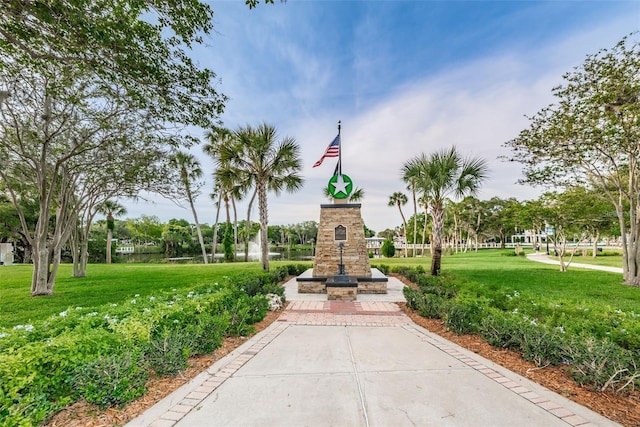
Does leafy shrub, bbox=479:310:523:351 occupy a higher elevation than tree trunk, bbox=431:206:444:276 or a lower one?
lower

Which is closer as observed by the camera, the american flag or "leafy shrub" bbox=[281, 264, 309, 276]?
the american flag

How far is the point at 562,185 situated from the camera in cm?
1131

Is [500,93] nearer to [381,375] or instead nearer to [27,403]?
[381,375]

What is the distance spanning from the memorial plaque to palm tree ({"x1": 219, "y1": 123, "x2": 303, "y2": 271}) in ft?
12.0

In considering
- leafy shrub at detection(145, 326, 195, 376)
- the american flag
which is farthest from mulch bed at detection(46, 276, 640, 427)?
the american flag

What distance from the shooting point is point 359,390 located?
117 inches

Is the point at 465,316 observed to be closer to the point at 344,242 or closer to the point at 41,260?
the point at 344,242

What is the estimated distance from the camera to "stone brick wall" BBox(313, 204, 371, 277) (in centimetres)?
1042

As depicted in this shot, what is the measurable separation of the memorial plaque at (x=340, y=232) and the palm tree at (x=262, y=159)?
3662 millimetres

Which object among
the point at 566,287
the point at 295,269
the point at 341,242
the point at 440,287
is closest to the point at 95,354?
the point at 440,287

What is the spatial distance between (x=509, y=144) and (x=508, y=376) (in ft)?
34.6

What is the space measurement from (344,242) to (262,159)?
5100mm

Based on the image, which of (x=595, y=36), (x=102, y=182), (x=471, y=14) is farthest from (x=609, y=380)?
(x=102, y=182)

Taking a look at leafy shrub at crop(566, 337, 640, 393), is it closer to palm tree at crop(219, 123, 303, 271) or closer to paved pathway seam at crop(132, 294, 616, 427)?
paved pathway seam at crop(132, 294, 616, 427)
